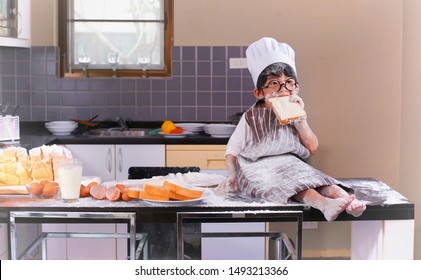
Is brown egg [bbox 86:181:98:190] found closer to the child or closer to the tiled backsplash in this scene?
the child

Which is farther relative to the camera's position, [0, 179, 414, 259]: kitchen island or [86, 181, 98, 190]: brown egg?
[86, 181, 98, 190]: brown egg

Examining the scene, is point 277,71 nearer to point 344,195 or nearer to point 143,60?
point 344,195

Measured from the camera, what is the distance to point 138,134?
98.0 inches

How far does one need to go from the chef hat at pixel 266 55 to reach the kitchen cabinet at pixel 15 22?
3.99 feet

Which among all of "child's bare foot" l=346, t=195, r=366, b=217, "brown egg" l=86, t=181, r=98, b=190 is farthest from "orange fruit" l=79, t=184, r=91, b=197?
"child's bare foot" l=346, t=195, r=366, b=217

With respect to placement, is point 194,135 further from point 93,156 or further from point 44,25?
point 44,25

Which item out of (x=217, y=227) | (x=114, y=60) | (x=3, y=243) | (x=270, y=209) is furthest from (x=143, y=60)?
(x=270, y=209)

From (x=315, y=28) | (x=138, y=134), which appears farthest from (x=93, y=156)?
(x=315, y=28)

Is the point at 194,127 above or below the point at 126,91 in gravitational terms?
below

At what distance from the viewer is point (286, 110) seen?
133 cm

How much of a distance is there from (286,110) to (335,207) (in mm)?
221

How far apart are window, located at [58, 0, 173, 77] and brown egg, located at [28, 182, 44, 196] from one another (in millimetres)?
1289

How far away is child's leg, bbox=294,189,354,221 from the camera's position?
122 centimetres
